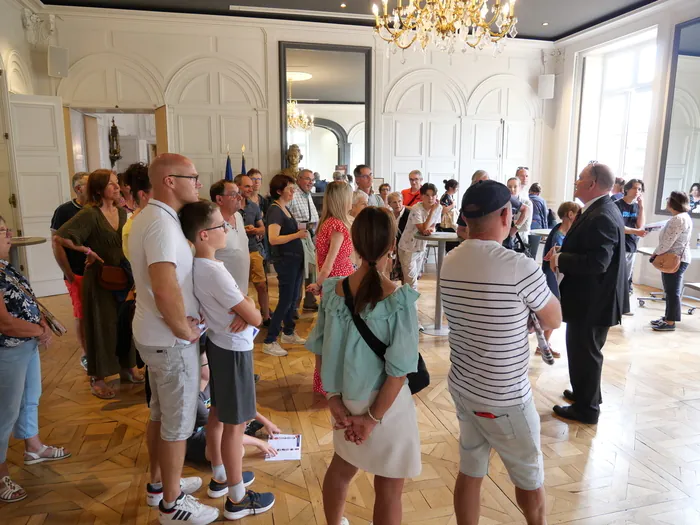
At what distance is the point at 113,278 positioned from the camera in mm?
3189

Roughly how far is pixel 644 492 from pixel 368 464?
1621 millimetres

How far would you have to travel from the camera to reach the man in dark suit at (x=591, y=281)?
2719mm

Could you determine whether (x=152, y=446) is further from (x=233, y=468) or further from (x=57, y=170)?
(x=57, y=170)

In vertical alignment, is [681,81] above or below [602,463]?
above

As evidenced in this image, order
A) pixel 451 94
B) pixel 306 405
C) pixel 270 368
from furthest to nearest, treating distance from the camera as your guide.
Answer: pixel 451 94 → pixel 270 368 → pixel 306 405

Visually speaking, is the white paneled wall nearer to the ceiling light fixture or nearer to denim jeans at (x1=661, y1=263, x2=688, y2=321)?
the ceiling light fixture

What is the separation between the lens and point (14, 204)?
617cm

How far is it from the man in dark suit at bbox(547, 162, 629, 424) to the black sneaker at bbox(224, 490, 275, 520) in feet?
6.33

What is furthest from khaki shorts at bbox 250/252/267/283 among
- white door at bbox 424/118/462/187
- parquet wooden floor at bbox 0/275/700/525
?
white door at bbox 424/118/462/187

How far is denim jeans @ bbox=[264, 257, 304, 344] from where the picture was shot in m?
4.16

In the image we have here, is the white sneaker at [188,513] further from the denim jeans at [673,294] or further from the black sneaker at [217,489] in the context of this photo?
the denim jeans at [673,294]

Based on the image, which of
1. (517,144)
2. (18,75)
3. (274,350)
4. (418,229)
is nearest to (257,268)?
(274,350)

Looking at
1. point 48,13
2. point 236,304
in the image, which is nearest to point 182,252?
point 236,304

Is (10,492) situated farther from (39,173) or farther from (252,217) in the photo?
(39,173)
